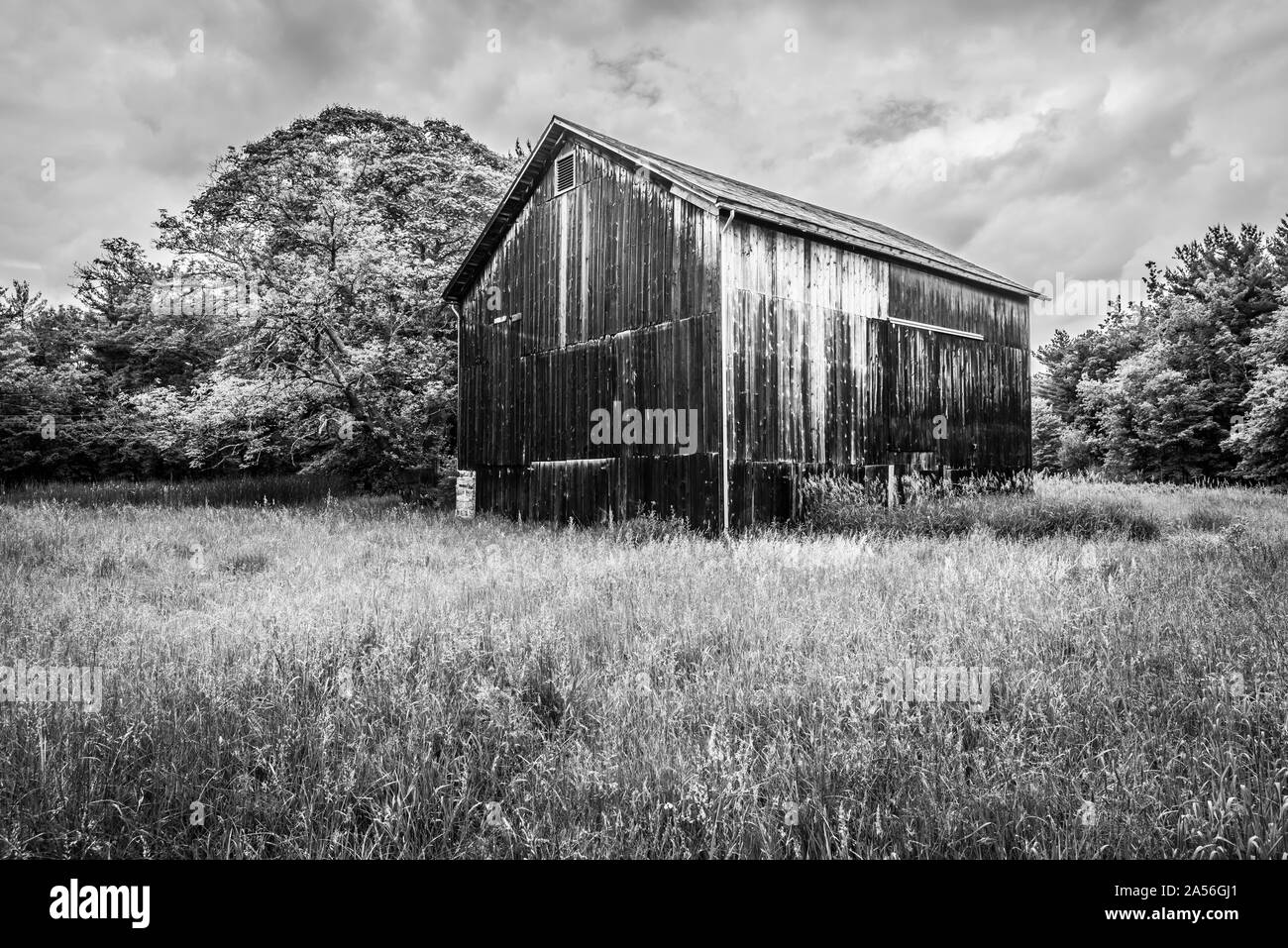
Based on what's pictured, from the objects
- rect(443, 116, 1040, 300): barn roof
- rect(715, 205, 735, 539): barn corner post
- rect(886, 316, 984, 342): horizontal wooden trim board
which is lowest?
rect(715, 205, 735, 539): barn corner post

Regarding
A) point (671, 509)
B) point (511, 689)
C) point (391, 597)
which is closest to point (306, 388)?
point (671, 509)

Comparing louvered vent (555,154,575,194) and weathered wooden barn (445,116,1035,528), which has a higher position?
louvered vent (555,154,575,194)

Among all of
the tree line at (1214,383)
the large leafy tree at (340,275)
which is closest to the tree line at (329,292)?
the large leafy tree at (340,275)

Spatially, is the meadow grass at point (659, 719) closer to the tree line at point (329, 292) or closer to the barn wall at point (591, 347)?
the barn wall at point (591, 347)

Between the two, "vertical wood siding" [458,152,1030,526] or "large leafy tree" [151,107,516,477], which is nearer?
"vertical wood siding" [458,152,1030,526]

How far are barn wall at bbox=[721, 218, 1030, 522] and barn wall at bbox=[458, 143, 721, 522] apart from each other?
0.63 metres

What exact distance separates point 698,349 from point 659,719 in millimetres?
9864

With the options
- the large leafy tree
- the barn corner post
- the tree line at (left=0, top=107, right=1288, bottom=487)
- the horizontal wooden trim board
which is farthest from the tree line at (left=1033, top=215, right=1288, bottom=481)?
the large leafy tree

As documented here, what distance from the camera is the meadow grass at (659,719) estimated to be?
8.18 ft

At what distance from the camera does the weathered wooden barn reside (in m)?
12.4

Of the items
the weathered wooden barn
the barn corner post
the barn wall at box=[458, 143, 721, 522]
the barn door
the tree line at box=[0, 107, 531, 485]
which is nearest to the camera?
the barn corner post

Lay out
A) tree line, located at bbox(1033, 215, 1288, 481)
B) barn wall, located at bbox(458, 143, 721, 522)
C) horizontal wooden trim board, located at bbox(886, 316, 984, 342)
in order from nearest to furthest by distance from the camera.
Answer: barn wall, located at bbox(458, 143, 721, 522)
horizontal wooden trim board, located at bbox(886, 316, 984, 342)
tree line, located at bbox(1033, 215, 1288, 481)

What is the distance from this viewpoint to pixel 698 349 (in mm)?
12477

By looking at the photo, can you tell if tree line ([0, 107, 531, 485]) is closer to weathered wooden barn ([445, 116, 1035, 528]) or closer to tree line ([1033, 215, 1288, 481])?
weathered wooden barn ([445, 116, 1035, 528])
